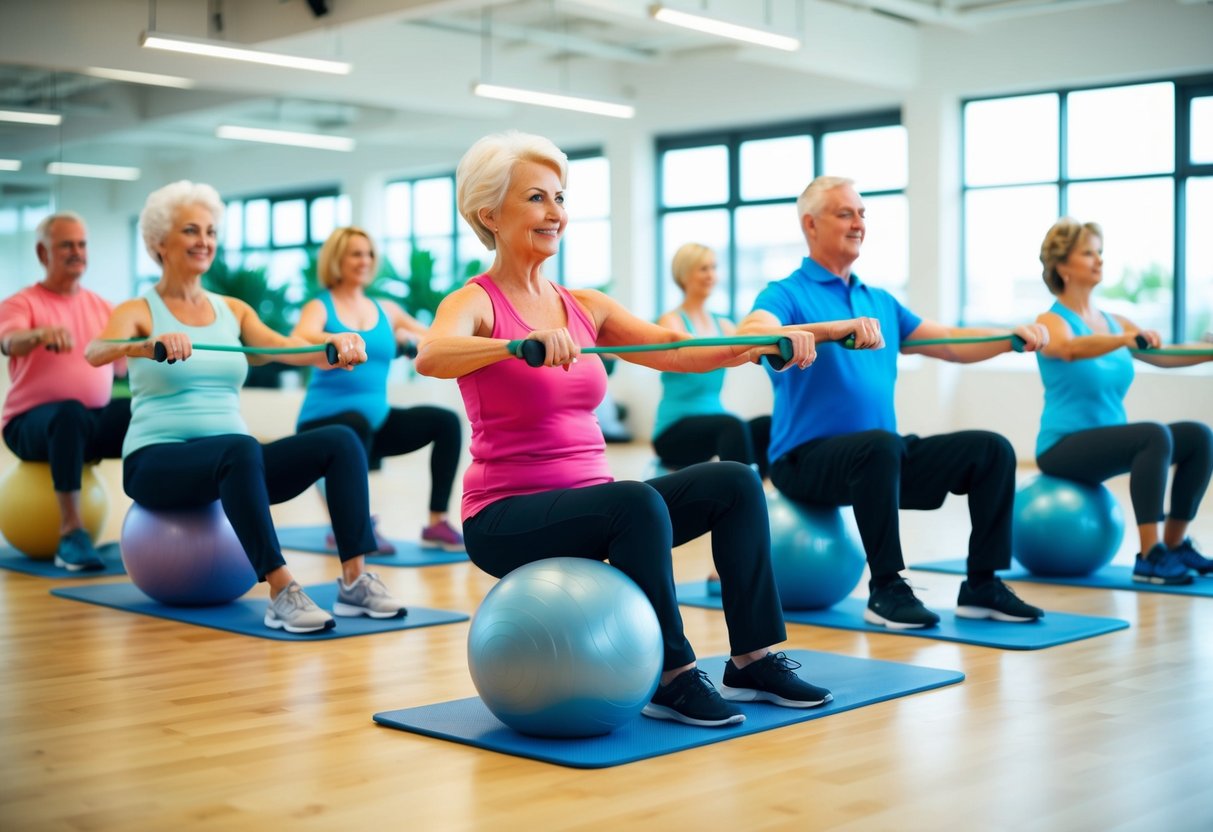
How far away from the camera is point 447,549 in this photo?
5.07 m

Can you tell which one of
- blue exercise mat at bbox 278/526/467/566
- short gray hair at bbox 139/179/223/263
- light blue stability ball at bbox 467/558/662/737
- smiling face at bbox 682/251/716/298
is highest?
short gray hair at bbox 139/179/223/263

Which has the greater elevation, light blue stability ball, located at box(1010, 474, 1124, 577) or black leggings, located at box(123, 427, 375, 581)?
black leggings, located at box(123, 427, 375, 581)

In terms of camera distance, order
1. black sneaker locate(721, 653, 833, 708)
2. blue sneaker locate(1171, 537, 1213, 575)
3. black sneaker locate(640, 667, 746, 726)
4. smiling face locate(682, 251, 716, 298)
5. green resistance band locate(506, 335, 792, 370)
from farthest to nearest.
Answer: smiling face locate(682, 251, 716, 298) < blue sneaker locate(1171, 537, 1213, 575) < black sneaker locate(721, 653, 833, 708) < black sneaker locate(640, 667, 746, 726) < green resistance band locate(506, 335, 792, 370)

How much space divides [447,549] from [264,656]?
192 cm

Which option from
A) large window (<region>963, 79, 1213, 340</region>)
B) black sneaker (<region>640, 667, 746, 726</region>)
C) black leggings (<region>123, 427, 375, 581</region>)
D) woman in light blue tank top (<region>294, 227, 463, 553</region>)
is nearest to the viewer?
black sneaker (<region>640, 667, 746, 726</region>)

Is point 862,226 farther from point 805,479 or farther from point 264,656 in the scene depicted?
point 264,656

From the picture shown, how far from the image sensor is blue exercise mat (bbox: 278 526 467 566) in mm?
4785

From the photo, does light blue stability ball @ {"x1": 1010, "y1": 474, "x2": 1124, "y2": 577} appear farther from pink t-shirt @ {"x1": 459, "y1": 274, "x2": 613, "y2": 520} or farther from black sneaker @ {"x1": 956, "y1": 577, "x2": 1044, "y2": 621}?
pink t-shirt @ {"x1": 459, "y1": 274, "x2": 613, "y2": 520}

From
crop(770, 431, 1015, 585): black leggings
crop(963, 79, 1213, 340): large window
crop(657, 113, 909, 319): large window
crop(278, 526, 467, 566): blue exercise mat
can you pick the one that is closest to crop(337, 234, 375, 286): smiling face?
crop(278, 526, 467, 566): blue exercise mat

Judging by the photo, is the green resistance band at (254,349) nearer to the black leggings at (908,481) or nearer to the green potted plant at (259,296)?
the black leggings at (908,481)

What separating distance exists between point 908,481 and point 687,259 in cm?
168

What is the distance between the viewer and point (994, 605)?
350 centimetres

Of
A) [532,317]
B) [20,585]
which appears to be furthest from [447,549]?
[532,317]

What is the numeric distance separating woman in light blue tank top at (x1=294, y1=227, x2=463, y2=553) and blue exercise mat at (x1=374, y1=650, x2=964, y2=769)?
215cm
